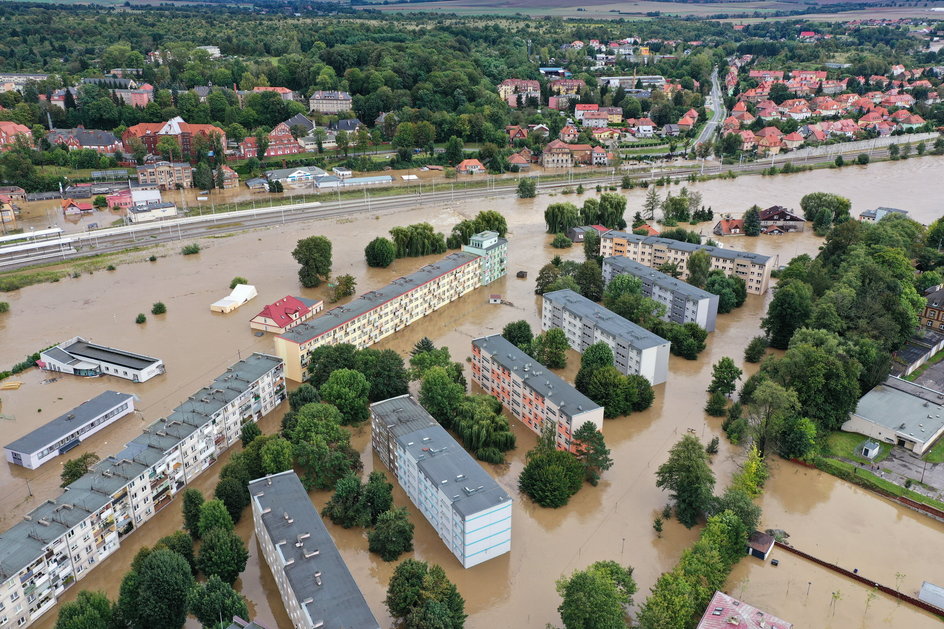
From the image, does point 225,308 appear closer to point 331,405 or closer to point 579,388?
point 331,405

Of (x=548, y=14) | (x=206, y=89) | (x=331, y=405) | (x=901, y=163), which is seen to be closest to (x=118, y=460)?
(x=331, y=405)

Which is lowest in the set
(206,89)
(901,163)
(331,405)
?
(901,163)

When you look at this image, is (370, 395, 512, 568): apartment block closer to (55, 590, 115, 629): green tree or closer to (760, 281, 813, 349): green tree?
(55, 590, 115, 629): green tree

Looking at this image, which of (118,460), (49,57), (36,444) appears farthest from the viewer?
(49,57)

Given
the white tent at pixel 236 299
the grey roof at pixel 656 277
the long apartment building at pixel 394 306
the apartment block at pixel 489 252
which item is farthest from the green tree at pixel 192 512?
the grey roof at pixel 656 277

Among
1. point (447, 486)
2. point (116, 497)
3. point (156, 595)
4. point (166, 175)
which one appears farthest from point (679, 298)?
point (166, 175)

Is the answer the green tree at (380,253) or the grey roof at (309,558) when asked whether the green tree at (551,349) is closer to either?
the grey roof at (309,558)

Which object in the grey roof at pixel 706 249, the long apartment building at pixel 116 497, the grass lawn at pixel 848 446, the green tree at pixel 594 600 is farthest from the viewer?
the grey roof at pixel 706 249
